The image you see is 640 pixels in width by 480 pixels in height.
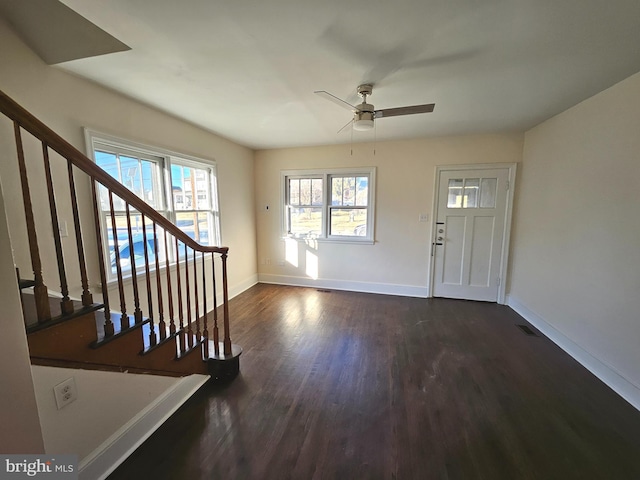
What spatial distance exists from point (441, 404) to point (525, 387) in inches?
30.5

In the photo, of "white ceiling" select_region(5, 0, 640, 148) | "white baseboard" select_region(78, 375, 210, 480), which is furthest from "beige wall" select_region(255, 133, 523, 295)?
"white baseboard" select_region(78, 375, 210, 480)

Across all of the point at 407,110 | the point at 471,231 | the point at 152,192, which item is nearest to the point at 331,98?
the point at 407,110

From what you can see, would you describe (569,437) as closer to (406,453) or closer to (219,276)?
(406,453)

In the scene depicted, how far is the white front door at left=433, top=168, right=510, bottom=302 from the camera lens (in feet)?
12.1

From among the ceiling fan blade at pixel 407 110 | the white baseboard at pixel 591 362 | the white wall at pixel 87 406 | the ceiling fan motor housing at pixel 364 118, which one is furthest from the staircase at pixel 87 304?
the white baseboard at pixel 591 362

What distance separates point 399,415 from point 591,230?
7.60 feet

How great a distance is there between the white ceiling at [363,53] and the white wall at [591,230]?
299mm

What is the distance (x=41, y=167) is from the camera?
183cm

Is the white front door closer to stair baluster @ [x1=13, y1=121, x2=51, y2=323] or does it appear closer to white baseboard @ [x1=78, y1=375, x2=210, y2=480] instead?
white baseboard @ [x1=78, y1=375, x2=210, y2=480]

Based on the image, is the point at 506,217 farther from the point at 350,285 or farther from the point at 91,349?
the point at 91,349

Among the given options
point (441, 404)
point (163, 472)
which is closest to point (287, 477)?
point (163, 472)

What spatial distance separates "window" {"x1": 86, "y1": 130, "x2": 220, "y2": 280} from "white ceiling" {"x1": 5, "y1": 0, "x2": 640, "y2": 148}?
1.73 ft

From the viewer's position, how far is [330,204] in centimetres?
440

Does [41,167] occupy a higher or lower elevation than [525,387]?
higher
